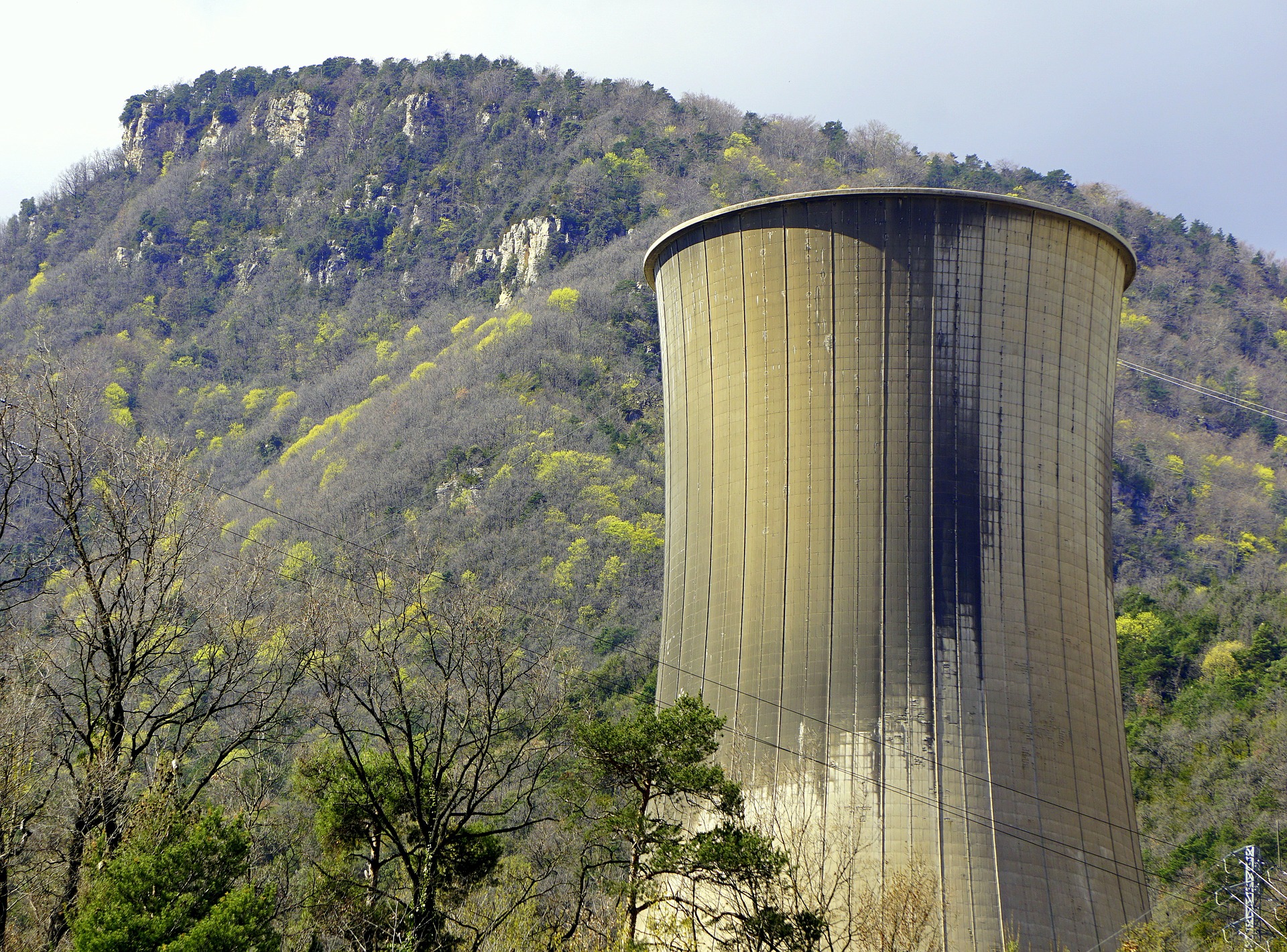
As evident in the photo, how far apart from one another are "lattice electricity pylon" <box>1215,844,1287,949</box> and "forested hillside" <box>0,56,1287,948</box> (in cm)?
76

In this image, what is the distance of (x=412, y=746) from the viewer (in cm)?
1095

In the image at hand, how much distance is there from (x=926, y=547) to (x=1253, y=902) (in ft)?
29.5

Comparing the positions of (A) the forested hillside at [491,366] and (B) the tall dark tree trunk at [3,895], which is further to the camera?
(A) the forested hillside at [491,366]

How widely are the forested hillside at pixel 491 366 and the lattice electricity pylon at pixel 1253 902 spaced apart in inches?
29.9

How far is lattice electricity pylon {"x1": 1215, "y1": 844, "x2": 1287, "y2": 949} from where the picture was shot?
1482cm

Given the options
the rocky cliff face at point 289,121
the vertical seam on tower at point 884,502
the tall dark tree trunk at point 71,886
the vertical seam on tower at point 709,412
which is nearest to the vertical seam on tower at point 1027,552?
the vertical seam on tower at point 884,502

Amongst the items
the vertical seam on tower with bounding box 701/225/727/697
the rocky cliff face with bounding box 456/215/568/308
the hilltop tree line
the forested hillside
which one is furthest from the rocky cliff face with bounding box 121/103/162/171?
the vertical seam on tower with bounding box 701/225/727/697

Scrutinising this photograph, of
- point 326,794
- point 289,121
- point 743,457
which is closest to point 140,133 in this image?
point 289,121

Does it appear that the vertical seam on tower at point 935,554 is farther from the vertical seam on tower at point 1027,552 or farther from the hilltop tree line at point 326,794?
the vertical seam on tower at point 1027,552

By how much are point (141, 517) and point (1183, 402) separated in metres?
53.6

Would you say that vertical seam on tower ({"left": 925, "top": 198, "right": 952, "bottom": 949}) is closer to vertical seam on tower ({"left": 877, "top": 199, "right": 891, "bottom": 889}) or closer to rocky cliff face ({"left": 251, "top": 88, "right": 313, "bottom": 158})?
→ vertical seam on tower ({"left": 877, "top": 199, "right": 891, "bottom": 889})

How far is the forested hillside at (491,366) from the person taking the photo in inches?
1083

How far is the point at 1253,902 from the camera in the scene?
1697cm

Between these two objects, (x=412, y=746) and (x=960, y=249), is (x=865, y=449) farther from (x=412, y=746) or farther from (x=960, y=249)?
(x=412, y=746)
